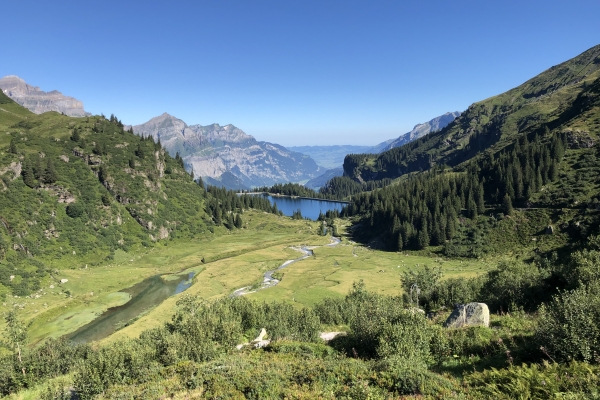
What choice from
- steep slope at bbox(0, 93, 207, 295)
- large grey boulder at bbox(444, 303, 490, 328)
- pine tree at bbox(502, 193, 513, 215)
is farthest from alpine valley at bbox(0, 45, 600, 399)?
steep slope at bbox(0, 93, 207, 295)

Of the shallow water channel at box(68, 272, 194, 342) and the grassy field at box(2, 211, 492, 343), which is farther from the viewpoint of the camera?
the grassy field at box(2, 211, 492, 343)

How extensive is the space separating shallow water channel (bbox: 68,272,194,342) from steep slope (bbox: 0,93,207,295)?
30.8 metres

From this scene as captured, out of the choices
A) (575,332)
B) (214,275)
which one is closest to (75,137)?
(214,275)

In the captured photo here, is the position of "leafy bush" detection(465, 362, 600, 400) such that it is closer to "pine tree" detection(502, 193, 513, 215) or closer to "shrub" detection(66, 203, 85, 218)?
"pine tree" detection(502, 193, 513, 215)

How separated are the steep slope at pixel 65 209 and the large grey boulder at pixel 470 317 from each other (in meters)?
123

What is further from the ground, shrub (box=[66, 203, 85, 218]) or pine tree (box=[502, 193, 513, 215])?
shrub (box=[66, 203, 85, 218])

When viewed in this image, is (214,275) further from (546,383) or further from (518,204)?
(518,204)

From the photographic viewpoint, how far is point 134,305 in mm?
99875

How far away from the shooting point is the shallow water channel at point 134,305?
8069cm

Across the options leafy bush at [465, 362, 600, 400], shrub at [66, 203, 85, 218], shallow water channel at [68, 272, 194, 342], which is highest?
shrub at [66, 203, 85, 218]

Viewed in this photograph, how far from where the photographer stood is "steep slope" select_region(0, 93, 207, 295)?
116688mm

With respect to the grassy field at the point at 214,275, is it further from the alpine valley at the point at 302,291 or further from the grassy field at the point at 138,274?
the alpine valley at the point at 302,291

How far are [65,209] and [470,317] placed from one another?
175820mm

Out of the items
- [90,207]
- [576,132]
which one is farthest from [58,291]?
[576,132]
